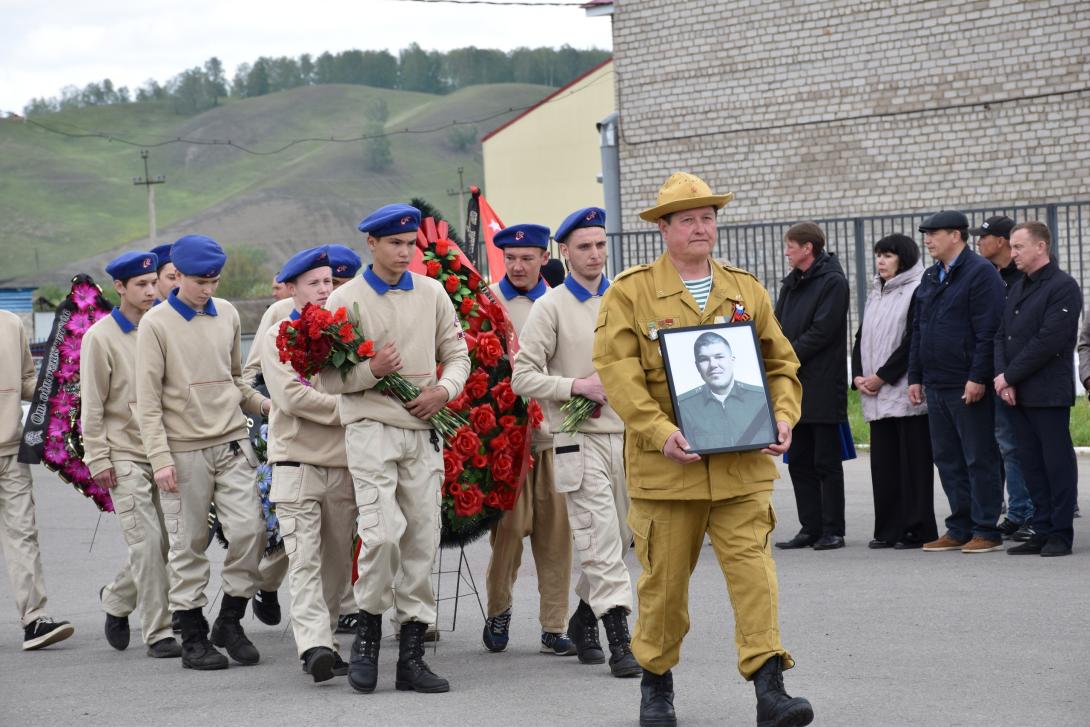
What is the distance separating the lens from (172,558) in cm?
772

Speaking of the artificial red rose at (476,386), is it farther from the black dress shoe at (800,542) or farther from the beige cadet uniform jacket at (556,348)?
the black dress shoe at (800,542)

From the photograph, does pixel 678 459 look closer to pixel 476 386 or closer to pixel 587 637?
pixel 587 637

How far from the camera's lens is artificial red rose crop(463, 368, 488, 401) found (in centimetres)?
777

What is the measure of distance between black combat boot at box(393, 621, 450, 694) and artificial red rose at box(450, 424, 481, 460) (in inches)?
39.7

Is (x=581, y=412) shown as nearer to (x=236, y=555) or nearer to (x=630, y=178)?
(x=236, y=555)

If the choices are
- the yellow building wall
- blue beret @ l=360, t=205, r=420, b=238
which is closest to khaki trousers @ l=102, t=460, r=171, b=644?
blue beret @ l=360, t=205, r=420, b=238

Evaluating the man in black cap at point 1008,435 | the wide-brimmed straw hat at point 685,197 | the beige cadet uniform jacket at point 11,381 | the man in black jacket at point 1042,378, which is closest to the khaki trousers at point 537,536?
the wide-brimmed straw hat at point 685,197

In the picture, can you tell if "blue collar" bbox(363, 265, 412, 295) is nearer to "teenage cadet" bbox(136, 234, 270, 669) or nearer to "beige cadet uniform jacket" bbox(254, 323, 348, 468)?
"beige cadet uniform jacket" bbox(254, 323, 348, 468)

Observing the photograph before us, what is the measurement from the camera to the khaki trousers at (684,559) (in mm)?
5762

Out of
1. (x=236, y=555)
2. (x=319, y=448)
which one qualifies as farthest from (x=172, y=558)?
(x=319, y=448)

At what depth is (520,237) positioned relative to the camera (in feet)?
26.4

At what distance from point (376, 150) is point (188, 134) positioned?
35332 millimetres

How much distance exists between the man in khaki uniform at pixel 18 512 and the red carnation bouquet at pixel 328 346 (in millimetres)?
2546

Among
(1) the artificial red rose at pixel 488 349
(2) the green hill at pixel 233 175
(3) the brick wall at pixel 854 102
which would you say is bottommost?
(1) the artificial red rose at pixel 488 349
